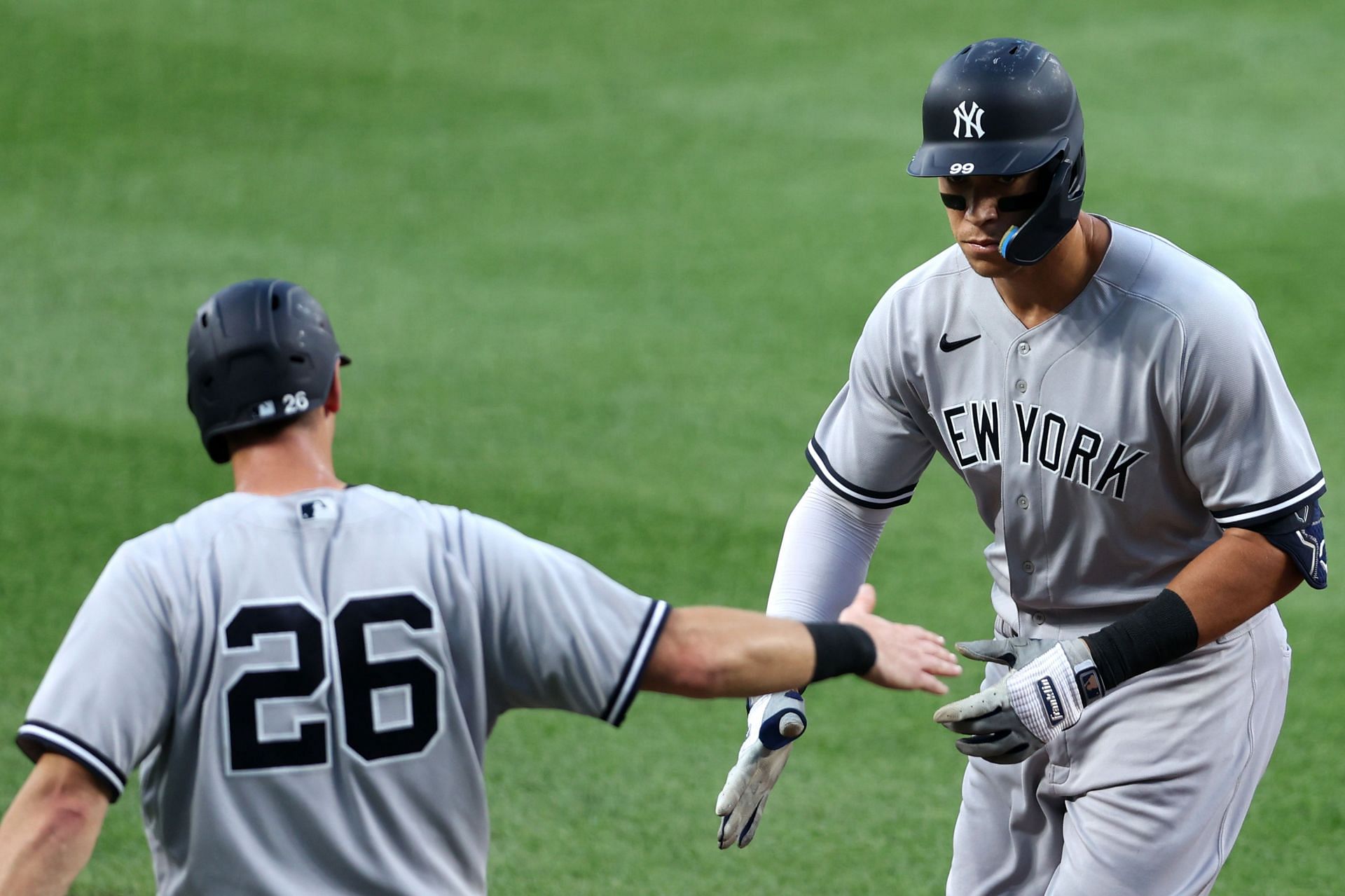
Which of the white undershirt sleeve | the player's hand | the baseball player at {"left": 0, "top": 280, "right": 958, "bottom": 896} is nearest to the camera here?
the baseball player at {"left": 0, "top": 280, "right": 958, "bottom": 896}

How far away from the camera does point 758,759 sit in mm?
3980

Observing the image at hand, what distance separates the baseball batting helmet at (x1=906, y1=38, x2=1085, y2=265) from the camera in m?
3.66

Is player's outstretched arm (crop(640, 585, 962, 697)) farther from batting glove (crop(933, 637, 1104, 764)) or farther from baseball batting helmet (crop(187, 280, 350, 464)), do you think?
baseball batting helmet (crop(187, 280, 350, 464))

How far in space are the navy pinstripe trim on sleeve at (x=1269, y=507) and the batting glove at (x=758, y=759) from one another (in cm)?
102

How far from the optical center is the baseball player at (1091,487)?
3.63 meters

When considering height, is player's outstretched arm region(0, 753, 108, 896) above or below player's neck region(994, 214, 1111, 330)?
below

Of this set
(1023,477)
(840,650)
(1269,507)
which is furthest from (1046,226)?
(840,650)

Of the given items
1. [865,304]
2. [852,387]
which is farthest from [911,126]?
[852,387]

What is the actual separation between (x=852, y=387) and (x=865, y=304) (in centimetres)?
660

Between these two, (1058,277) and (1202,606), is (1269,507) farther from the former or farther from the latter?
(1058,277)

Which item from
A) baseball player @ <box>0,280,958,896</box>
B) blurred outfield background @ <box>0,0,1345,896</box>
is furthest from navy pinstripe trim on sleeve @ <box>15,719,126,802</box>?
blurred outfield background @ <box>0,0,1345,896</box>

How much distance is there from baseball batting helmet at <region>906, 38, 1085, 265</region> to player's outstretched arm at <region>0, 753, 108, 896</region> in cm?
203

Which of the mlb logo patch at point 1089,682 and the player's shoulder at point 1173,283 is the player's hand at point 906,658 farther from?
the player's shoulder at point 1173,283

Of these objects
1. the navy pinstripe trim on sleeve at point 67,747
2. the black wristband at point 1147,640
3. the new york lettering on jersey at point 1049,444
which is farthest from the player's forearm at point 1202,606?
the navy pinstripe trim on sleeve at point 67,747
